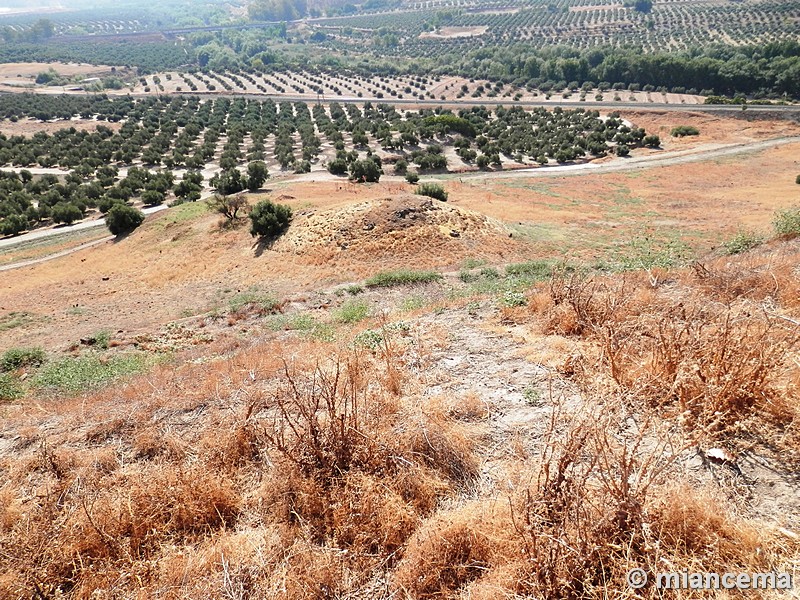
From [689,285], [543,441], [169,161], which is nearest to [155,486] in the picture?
[543,441]

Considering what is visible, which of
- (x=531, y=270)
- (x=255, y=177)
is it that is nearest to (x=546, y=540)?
(x=531, y=270)

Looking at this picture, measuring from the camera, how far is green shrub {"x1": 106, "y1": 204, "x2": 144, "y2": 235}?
35.6 meters

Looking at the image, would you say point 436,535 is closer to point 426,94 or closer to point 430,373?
point 430,373

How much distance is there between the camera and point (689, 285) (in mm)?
10844

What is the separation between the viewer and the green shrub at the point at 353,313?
15.0 m

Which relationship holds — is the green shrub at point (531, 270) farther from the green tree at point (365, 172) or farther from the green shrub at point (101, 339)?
the green tree at point (365, 172)

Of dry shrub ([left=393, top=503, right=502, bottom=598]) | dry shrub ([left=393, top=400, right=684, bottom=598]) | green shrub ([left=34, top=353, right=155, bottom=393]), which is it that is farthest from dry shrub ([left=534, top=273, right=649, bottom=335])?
green shrub ([left=34, top=353, right=155, bottom=393])

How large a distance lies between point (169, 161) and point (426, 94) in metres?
73.1

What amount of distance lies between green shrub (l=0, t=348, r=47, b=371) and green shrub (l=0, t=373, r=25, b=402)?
1.87 metres

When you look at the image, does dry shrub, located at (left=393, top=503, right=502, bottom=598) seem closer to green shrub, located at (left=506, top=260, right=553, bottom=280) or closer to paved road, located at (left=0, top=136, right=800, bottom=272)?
green shrub, located at (left=506, top=260, right=553, bottom=280)

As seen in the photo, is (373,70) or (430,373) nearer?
(430,373)

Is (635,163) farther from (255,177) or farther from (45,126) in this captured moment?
(45,126)

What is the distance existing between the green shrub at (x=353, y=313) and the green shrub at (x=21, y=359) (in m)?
10.9

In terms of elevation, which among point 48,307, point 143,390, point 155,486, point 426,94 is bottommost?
point 48,307
